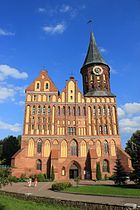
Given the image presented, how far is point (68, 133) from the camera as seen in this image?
42.8m

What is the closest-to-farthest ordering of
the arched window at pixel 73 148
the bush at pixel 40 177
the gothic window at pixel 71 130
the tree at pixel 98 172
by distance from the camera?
the bush at pixel 40 177
the tree at pixel 98 172
the arched window at pixel 73 148
the gothic window at pixel 71 130

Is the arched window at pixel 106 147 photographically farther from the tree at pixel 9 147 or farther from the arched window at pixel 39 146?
the tree at pixel 9 147

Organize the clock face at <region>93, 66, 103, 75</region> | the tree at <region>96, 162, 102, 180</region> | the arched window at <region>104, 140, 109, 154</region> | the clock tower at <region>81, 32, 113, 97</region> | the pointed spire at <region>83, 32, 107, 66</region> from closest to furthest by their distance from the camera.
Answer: the tree at <region>96, 162, 102, 180</region>
the arched window at <region>104, 140, 109, 154</region>
the clock tower at <region>81, 32, 113, 97</region>
the clock face at <region>93, 66, 103, 75</region>
the pointed spire at <region>83, 32, 107, 66</region>

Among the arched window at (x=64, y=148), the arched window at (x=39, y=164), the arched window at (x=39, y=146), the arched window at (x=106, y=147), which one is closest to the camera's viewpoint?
the arched window at (x=39, y=164)

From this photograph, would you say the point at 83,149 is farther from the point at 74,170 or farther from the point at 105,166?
the point at 105,166

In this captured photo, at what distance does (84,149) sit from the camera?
137ft

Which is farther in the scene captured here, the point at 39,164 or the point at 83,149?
the point at 83,149

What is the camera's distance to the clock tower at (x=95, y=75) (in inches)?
1952

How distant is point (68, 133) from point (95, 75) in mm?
17416

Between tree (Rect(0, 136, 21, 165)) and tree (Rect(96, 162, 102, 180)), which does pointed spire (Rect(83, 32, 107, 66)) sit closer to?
tree (Rect(96, 162, 102, 180))

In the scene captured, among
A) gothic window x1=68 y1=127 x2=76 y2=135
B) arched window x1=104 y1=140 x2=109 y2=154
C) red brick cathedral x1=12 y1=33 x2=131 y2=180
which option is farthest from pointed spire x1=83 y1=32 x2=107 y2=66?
arched window x1=104 y1=140 x2=109 y2=154

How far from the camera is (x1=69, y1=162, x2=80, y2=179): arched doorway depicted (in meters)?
40.8

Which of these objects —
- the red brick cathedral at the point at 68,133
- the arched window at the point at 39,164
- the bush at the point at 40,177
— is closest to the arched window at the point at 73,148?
the red brick cathedral at the point at 68,133

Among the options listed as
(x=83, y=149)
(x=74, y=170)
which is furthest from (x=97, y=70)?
(x=74, y=170)
